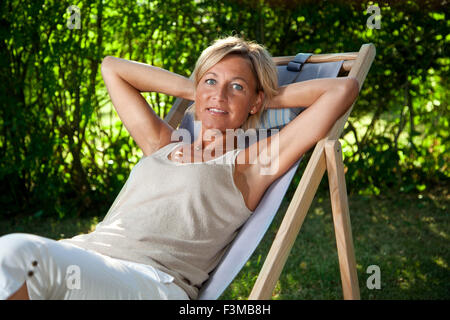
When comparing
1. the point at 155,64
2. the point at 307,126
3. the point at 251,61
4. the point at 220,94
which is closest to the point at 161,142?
the point at 220,94

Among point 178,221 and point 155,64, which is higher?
point 155,64

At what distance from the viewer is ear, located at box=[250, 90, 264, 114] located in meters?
2.92

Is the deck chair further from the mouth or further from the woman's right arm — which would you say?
the woman's right arm

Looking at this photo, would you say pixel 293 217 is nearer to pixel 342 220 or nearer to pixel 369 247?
pixel 342 220

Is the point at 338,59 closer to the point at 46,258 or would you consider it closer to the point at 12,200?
the point at 46,258

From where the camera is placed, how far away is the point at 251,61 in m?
2.90

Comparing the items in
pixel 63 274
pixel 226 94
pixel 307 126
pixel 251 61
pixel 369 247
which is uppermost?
pixel 251 61

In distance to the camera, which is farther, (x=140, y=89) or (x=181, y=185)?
(x=140, y=89)

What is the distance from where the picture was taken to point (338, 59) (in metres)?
3.10

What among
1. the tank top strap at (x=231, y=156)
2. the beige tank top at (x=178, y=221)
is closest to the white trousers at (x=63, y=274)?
the beige tank top at (x=178, y=221)

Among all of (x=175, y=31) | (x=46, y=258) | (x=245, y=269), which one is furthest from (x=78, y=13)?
(x=46, y=258)

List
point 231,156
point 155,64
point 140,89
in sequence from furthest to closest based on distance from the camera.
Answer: point 155,64 → point 140,89 → point 231,156

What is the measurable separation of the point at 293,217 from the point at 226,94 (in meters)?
0.69

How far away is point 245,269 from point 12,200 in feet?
8.31
